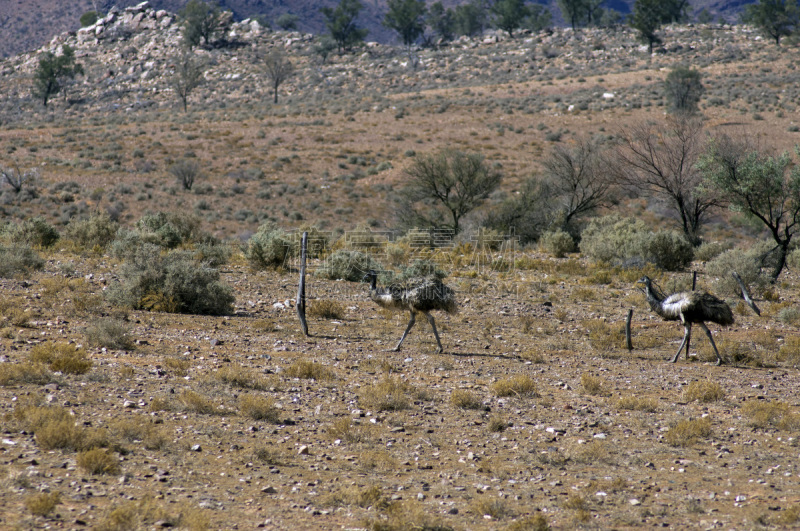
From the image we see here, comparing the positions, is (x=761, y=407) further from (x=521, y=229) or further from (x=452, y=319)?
(x=521, y=229)

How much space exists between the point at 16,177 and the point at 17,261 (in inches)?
793

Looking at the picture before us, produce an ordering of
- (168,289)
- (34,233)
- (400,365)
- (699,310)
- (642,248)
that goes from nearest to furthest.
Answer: (400,365), (699,310), (168,289), (34,233), (642,248)

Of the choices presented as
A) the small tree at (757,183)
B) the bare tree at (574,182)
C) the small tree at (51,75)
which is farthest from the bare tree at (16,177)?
the small tree at (51,75)

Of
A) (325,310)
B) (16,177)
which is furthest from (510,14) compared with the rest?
(325,310)

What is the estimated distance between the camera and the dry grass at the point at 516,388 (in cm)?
908

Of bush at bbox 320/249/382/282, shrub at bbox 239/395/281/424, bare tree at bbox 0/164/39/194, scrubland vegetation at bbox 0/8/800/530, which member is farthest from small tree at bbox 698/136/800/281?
bare tree at bbox 0/164/39/194

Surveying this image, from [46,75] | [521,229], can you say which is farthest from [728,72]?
[46,75]

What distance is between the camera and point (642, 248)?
2083 cm

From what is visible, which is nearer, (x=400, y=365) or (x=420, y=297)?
(x=400, y=365)

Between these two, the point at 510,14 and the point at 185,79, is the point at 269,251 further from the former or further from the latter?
the point at 510,14

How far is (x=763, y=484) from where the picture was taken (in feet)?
21.2

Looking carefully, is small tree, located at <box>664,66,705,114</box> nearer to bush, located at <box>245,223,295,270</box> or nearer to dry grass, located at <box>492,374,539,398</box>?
bush, located at <box>245,223,295,270</box>

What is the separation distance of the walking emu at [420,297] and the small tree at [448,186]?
15.1 metres

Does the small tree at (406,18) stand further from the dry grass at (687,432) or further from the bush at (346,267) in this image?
the dry grass at (687,432)
